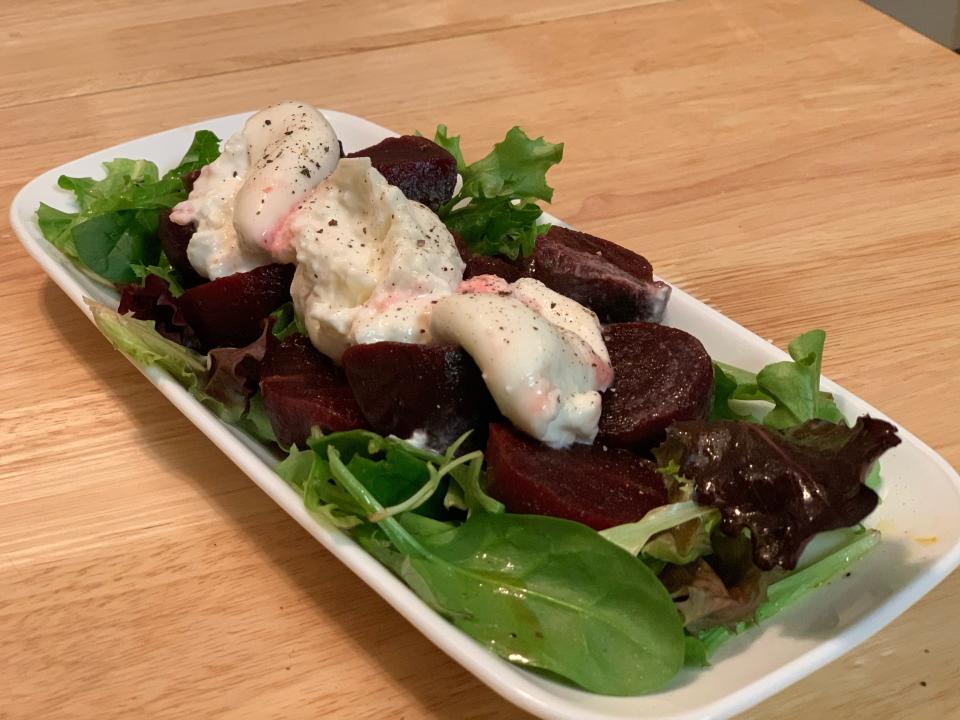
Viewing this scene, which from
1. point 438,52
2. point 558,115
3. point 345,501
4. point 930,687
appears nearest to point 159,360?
point 345,501

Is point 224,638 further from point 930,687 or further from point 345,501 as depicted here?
point 930,687

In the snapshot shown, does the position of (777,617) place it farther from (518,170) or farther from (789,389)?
(518,170)

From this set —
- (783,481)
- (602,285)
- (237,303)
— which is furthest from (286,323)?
(783,481)

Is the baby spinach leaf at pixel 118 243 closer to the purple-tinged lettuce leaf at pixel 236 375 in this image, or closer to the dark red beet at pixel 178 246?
the dark red beet at pixel 178 246

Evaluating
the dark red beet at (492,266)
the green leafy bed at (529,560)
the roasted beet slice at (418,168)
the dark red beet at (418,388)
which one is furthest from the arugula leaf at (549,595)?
the roasted beet slice at (418,168)

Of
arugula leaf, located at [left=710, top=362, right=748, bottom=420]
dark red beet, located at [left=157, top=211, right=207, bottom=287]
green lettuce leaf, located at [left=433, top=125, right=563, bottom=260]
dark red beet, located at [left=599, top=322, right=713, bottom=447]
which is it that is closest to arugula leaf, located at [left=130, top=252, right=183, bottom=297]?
dark red beet, located at [left=157, top=211, right=207, bottom=287]

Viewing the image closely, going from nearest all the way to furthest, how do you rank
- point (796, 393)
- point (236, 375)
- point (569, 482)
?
point (569, 482), point (796, 393), point (236, 375)

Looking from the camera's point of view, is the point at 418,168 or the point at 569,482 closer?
the point at 569,482
